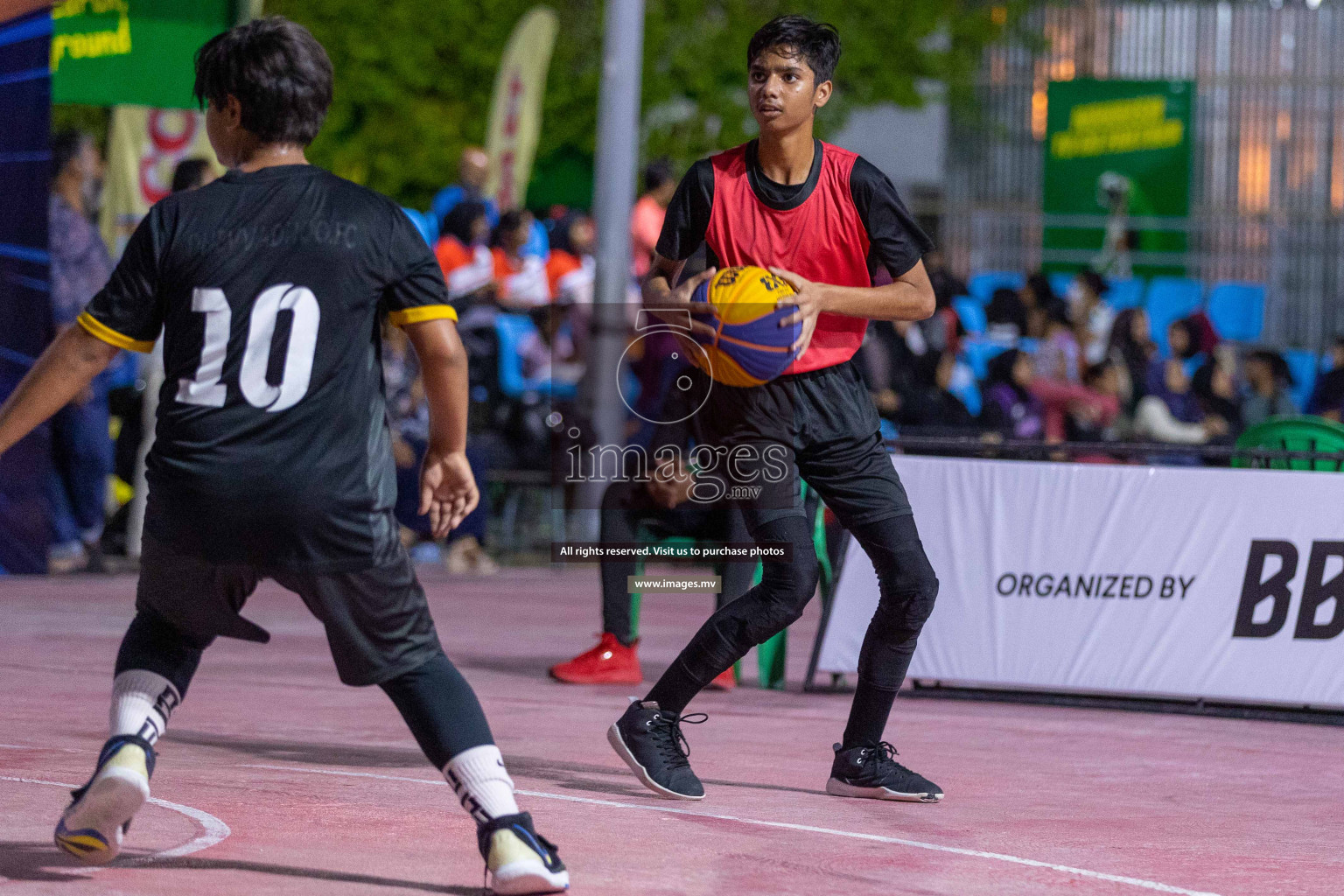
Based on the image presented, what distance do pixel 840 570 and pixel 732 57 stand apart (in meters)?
21.3

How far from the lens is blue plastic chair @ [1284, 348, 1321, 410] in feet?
67.3

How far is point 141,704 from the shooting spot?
4.36 m

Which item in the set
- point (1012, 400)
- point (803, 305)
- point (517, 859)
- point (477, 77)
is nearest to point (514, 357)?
point (1012, 400)

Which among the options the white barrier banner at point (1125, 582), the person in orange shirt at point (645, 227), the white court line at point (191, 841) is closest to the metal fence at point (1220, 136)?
the person in orange shirt at point (645, 227)

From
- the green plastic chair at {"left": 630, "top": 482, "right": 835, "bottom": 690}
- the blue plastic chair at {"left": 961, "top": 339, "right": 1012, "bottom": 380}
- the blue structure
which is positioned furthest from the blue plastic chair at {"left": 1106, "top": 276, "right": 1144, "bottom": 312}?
the green plastic chair at {"left": 630, "top": 482, "right": 835, "bottom": 690}

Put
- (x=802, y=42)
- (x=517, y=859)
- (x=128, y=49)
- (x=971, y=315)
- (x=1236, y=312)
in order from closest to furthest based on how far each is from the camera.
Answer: (x=517, y=859) < (x=802, y=42) < (x=128, y=49) < (x=971, y=315) < (x=1236, y=312)

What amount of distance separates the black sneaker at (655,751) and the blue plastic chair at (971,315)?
13.4m

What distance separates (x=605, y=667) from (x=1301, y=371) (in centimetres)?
1516

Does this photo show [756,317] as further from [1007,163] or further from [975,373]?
[1007,163]

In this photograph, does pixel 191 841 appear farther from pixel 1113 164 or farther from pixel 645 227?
pixel 1113 164

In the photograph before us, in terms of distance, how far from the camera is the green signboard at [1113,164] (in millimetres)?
26922

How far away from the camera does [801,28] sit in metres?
5.57

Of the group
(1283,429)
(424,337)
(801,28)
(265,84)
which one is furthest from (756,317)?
(1283,429)

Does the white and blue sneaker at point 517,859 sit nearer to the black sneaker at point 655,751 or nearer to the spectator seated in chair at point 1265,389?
the black sneaker at point 655,751
